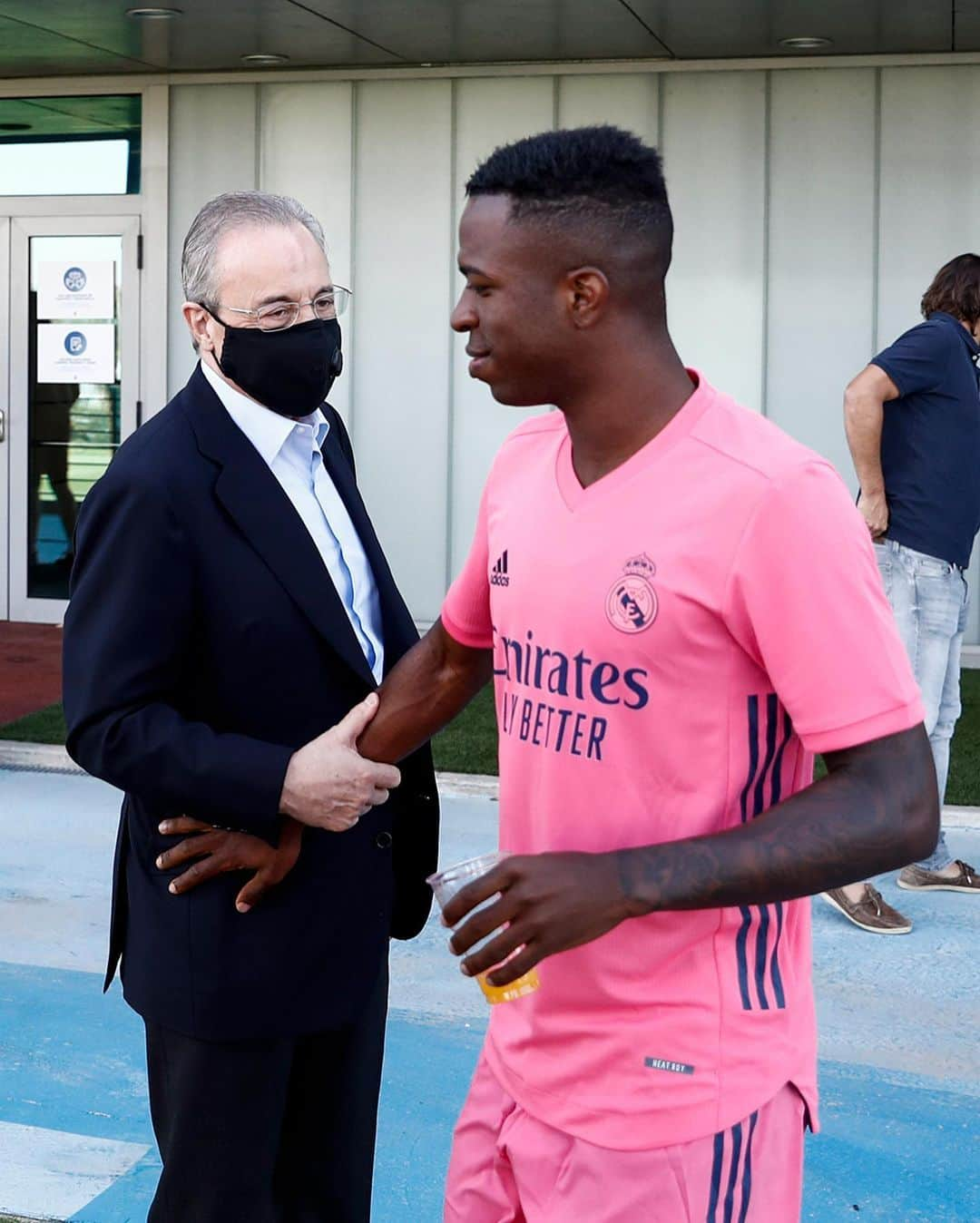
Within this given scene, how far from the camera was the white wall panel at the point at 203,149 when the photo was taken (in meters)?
12.0

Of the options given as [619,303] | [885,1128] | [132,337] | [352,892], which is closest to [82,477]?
[132,337]

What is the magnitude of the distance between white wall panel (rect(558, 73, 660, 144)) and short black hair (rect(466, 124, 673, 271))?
9561 millimetres

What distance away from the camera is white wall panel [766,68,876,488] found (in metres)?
10.9

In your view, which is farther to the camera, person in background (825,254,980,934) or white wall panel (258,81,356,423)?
white wall panel (258,81,356,423)

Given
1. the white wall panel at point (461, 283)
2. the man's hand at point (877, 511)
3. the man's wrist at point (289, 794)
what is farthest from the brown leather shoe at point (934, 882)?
the white wall panel at point (461, 283)

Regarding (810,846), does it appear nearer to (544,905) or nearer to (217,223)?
(544,905)

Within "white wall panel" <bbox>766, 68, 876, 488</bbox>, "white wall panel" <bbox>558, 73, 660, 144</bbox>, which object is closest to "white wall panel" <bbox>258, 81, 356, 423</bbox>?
"white wall panel" <bbox>558, 73, 660, 144</bbox>

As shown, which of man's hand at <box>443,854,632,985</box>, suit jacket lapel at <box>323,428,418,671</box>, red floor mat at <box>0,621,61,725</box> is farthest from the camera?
red floor mat at <box>0,621,61,725</box>

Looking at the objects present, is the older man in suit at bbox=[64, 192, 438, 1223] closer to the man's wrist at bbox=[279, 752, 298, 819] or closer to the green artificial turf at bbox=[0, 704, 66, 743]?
the man's wrist at bbox=[279, 752, 298, 819]

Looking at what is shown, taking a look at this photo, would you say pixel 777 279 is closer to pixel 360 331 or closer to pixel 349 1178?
pixel 360 331

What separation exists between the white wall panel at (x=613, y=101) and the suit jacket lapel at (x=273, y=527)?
29.2ft

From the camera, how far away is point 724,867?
1796 mm

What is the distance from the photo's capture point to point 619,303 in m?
1.97

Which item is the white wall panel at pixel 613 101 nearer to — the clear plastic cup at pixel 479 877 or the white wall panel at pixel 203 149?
the white wall panel at pixel 203 149
